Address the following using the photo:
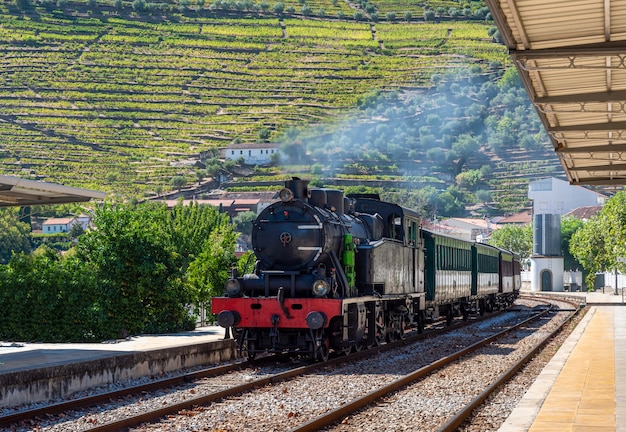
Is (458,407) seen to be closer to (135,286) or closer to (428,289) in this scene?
(428,289)

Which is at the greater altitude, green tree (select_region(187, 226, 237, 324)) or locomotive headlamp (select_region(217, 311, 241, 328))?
green tree (select_region(187, 226, 237, 324))

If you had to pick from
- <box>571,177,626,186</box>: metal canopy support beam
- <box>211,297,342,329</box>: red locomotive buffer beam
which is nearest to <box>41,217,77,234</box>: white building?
<box>571,177,626,186</box>: metal canopy support beam

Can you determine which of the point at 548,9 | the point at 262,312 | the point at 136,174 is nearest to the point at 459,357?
the point at 262,312

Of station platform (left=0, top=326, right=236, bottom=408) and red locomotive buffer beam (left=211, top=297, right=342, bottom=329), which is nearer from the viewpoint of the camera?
station platform (left=0, top=326, right=236, bottom=408)

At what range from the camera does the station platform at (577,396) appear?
10.5 meters

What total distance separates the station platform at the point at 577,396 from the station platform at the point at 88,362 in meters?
6.40

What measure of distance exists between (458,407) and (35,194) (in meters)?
8.26

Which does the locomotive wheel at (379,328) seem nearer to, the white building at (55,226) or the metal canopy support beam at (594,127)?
the metal canopy support beam at (594,127)

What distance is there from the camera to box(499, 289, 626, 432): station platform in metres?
10.5

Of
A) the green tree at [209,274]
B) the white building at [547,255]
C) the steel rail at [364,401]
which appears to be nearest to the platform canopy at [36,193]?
the steel rail at [364,401]

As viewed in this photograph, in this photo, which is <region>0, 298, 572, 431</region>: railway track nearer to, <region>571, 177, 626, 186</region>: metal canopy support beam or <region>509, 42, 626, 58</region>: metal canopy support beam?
<region>509, 42, 626, 58</region>: metal canopy support beam

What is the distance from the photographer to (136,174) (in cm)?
19438

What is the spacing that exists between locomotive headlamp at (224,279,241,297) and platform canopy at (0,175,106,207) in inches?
121

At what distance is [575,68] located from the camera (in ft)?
51.8
